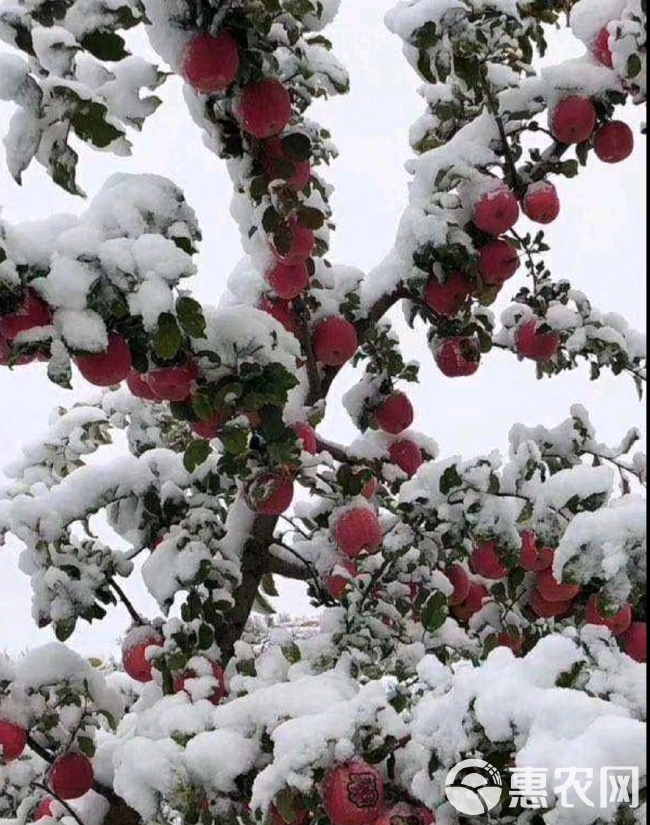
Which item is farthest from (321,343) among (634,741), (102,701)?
(634,741)

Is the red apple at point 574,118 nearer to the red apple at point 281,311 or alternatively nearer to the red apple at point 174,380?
the red apple at point 281,311

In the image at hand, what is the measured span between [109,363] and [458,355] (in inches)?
37.7

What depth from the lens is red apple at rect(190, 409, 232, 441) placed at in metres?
1.55

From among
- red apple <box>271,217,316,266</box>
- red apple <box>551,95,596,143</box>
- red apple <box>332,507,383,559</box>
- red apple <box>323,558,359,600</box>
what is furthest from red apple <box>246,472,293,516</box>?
red apple <box>551,95,596,143</box>

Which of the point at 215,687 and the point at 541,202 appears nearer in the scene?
the point at 215,687

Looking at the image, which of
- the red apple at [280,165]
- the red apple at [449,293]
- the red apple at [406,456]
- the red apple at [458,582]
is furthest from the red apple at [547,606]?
the red apple at [280,165]

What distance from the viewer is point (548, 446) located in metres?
2.09

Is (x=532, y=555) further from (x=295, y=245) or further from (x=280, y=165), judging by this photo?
(x=280, y=165)

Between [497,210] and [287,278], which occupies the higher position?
[497,210]

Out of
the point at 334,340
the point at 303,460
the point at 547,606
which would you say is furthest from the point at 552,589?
the point at 334,340

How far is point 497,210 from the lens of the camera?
1.84m

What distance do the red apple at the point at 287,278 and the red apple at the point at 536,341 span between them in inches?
23.9

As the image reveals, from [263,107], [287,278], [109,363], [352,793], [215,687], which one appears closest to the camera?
[352,793]

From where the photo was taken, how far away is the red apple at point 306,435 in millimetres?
1846
